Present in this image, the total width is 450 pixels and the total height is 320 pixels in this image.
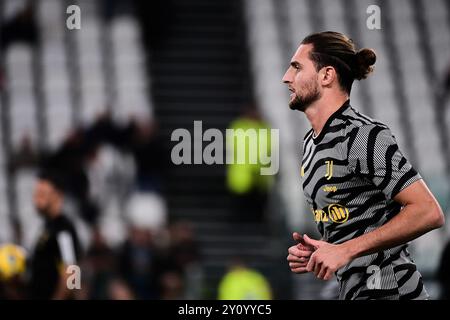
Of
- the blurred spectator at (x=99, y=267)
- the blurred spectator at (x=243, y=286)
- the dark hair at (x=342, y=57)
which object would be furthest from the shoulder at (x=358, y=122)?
the blurred spectator at (x=243, y=286)

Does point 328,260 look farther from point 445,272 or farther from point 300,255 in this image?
point 445,272

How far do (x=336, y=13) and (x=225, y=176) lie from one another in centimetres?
568

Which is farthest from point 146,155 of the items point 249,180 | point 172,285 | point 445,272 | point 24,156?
point 445,272

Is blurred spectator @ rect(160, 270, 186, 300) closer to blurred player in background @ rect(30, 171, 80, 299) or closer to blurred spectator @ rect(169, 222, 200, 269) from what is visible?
blurred spectator @ rect(169, 222, 200, 269)

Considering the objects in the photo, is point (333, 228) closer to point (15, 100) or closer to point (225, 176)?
point (225, 176)

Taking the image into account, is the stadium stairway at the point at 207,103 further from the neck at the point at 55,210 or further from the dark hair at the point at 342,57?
the dark hair at the point at 342,57

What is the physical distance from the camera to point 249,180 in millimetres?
13039

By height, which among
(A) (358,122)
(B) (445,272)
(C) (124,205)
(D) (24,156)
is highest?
(D) (24,156)

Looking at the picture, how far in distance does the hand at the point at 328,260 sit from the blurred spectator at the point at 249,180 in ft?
29.9

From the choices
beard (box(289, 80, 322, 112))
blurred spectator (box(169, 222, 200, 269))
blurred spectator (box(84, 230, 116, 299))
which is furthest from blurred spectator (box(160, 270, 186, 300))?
beard (box(289, 80, 322, 112))

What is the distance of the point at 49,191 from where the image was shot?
719 centimetres

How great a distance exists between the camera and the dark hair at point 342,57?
3797mm

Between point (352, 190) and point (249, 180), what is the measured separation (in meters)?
9.36
